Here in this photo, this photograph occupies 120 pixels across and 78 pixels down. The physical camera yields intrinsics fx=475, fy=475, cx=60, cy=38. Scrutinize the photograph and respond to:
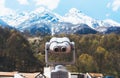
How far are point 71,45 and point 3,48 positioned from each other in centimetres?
5906

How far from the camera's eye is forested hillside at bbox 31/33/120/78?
5909 centimetres

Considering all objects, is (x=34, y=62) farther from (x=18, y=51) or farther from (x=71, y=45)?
(x=71, y=45)

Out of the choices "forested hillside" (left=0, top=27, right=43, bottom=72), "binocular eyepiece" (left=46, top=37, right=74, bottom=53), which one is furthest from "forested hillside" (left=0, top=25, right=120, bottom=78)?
"binocular eyepiece" (left=46, top=37, right=74, bottom=53)

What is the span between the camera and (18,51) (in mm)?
62750

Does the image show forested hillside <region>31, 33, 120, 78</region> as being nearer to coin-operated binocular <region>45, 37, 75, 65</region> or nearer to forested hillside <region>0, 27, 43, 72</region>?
forested hillside <region>0, 27, 43, 72</region>

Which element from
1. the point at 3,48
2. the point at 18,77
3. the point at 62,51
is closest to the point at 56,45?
the point at 62,51

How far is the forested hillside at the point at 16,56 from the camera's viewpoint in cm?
6038

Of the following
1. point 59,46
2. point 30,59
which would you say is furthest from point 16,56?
point 59,46

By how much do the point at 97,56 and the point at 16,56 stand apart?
1292 centimetres

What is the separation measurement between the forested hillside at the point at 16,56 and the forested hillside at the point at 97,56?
232 cm

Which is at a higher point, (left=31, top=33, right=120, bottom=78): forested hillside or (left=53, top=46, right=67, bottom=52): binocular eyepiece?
(left=31, top=33, right=120, bottom=78): forested hillside

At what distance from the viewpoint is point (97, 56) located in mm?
68438

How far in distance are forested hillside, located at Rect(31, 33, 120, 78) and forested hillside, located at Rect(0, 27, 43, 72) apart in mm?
2321

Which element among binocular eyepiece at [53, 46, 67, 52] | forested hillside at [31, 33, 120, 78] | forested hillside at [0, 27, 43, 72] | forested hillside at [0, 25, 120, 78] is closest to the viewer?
binocular eyepiece at [53, 46, 67, 52]
